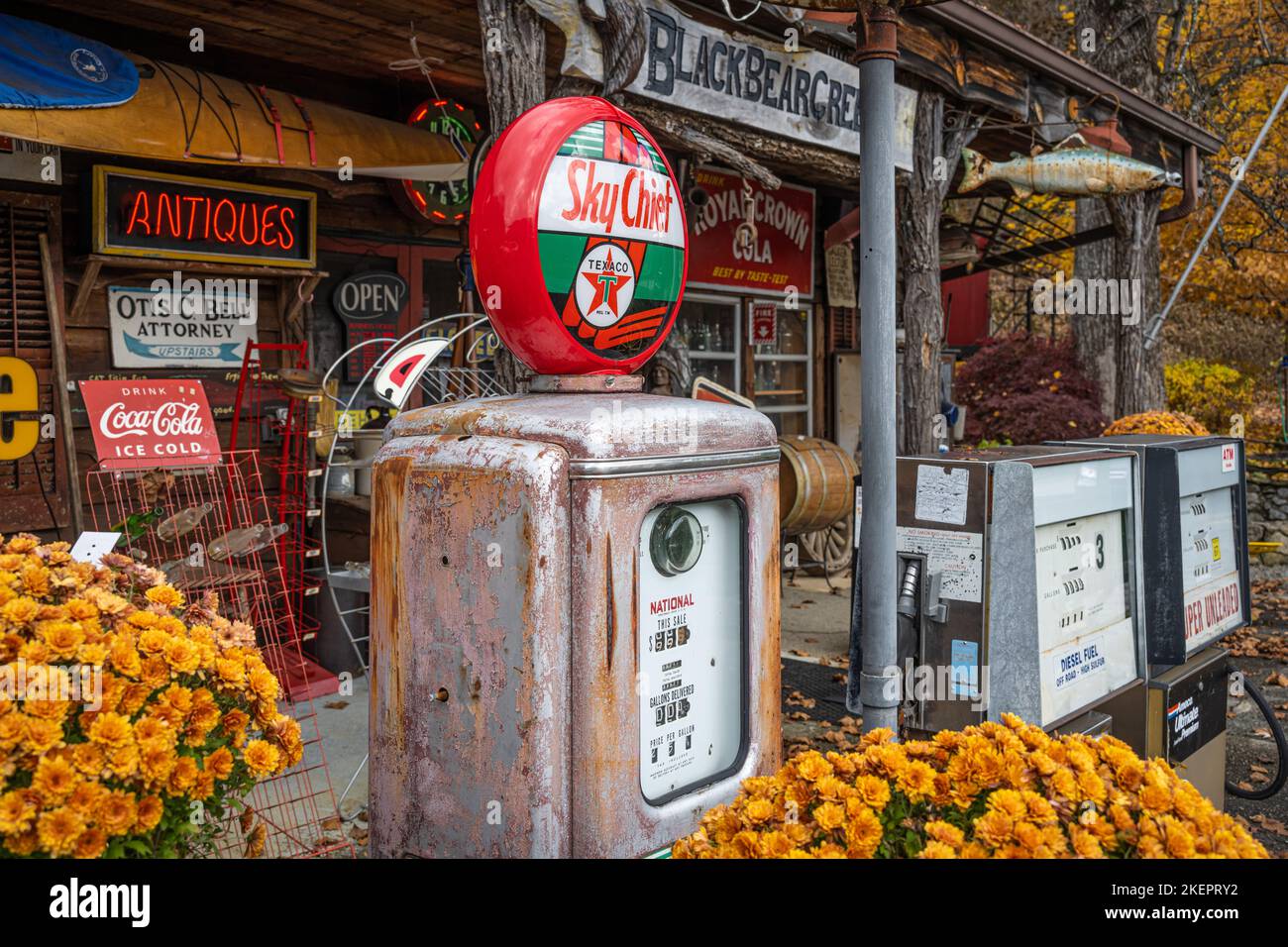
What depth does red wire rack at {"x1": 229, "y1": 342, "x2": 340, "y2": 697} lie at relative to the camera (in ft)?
20.5

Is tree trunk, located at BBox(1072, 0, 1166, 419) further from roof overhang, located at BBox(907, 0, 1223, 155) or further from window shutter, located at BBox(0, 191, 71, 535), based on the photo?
window shutter, located at BBox(0, 191, 71, 535)

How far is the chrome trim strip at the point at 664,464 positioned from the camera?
7.25 ft

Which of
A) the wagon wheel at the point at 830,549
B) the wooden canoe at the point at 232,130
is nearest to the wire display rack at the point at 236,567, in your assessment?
the wooden canoe at the point at 232,130

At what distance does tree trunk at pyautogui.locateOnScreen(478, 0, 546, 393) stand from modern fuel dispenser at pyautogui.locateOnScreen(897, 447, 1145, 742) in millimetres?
1503

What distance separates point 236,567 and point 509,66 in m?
2.86

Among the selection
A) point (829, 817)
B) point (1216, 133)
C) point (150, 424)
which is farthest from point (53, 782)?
point (1216, 133)

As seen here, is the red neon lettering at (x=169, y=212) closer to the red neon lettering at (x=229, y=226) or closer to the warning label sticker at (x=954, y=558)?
the red neon lettering at (x=229, y=226)

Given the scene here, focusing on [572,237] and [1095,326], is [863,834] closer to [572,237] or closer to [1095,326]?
[572,237]

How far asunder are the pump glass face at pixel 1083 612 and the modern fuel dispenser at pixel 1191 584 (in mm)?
135

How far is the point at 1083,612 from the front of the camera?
332cm

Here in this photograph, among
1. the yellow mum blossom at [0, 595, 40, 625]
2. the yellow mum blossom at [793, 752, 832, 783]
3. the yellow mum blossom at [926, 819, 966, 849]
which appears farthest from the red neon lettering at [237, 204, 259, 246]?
the yellow mum blossom at [926, 819, 966, 849]
